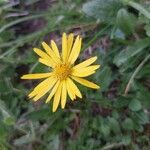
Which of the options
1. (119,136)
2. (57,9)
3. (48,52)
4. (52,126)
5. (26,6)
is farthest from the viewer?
(26,6)

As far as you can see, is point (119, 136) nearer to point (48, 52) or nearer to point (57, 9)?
point (48, 52)

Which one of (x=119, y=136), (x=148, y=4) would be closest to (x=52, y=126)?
(x=119, y=136)


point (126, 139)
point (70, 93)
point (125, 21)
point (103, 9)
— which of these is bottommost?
point (126, 139)

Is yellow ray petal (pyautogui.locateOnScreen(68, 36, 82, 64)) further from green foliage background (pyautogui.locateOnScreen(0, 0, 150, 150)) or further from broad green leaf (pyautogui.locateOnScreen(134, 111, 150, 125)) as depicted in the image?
broad green leaf (pyautogui.locateOnScreen(134, 111, 150, 125))

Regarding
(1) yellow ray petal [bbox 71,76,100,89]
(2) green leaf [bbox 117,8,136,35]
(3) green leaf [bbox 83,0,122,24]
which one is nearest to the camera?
A: (1) yellow ray petal [bbox 71,76,100,89]

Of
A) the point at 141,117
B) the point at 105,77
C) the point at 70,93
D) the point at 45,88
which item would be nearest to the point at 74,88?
the point at 70,93

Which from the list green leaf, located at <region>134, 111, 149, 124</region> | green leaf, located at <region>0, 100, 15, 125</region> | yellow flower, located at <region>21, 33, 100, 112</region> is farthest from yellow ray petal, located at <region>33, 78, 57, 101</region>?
green leaf, located at <region>134, 111, 149, 124</region>

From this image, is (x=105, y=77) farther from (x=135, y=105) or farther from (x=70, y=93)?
(x=70, y=93)
